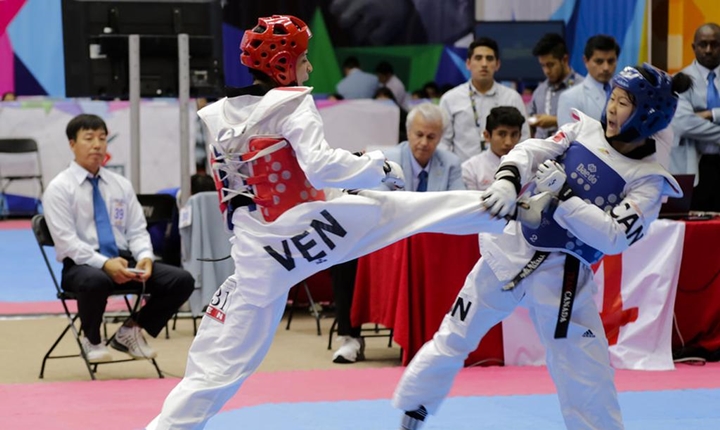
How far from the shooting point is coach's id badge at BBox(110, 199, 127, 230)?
646 cm

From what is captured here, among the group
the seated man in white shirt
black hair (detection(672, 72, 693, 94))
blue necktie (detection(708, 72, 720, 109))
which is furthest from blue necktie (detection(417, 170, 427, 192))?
black hair (detection(672, 72, 693, 94))

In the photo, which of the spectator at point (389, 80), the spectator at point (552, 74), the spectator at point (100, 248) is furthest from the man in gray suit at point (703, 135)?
the spectator at point (389, 80)

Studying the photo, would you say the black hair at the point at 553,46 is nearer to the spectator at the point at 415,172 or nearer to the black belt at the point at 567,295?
the spectator at the point at 415,172

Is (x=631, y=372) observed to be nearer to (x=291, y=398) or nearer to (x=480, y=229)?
(x=291, y=398)

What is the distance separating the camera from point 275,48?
375cm

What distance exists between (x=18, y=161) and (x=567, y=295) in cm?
1046

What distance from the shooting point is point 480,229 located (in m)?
3.85

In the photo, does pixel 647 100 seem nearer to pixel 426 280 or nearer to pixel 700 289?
pixel 426 280

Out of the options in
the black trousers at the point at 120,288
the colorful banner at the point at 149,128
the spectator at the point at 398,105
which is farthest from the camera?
the spectator at the point at 398,105

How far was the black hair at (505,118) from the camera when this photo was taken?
658 cm

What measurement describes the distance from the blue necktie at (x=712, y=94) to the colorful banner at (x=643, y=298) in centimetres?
199

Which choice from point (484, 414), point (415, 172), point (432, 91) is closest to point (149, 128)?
point (432, 91)

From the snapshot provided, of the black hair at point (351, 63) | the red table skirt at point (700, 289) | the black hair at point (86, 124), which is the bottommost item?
the red table skirt at point (700, 289)

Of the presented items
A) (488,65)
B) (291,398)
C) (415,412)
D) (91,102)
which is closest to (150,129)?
(91,102)
